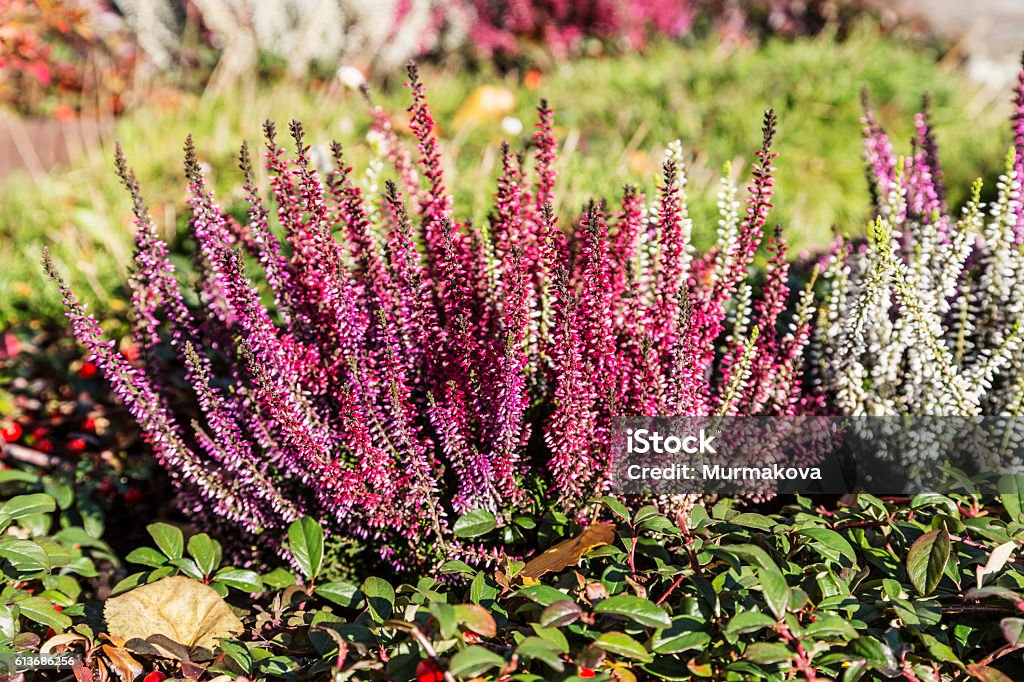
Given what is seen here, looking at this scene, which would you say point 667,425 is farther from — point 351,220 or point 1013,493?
point 351,220

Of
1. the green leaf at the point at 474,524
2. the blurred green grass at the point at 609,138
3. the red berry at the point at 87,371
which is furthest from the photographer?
the blurred green grass at the point at 609,138

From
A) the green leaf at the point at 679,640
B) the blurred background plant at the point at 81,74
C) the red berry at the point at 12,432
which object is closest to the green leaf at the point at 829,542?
the green leaf at the point at 679,640

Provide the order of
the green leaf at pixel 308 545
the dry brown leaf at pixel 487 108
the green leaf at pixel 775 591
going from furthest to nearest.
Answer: the dry brown leaf at pixel 487 108, the green leaf at pixel 308 545, the green leaf at pixel 775 591

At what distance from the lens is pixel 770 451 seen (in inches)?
83.4

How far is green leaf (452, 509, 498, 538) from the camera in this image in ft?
A: 6.07

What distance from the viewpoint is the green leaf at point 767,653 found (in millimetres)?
1444

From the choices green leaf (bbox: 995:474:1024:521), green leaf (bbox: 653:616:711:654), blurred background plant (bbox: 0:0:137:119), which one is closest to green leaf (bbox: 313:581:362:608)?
green leaf (bbox: 653:616:711:654)

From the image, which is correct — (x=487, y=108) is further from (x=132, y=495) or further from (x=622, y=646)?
(x=622, y=646)

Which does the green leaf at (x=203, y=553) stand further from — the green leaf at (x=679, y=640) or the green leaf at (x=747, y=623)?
the green leaf at (x=747, y=623)

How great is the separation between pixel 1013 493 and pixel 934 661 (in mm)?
438

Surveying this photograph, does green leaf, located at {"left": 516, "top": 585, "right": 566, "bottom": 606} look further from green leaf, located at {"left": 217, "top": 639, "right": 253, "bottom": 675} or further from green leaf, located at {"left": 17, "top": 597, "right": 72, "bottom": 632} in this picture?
green leaf, located at {"left": 17, "top": 597, "right": 72, "bottom": 632}

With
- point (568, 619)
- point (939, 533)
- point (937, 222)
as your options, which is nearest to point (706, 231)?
point (937, 222)

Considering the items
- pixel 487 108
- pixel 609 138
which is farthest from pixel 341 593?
pixel 487 108

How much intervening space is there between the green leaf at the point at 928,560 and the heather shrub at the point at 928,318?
52cm
